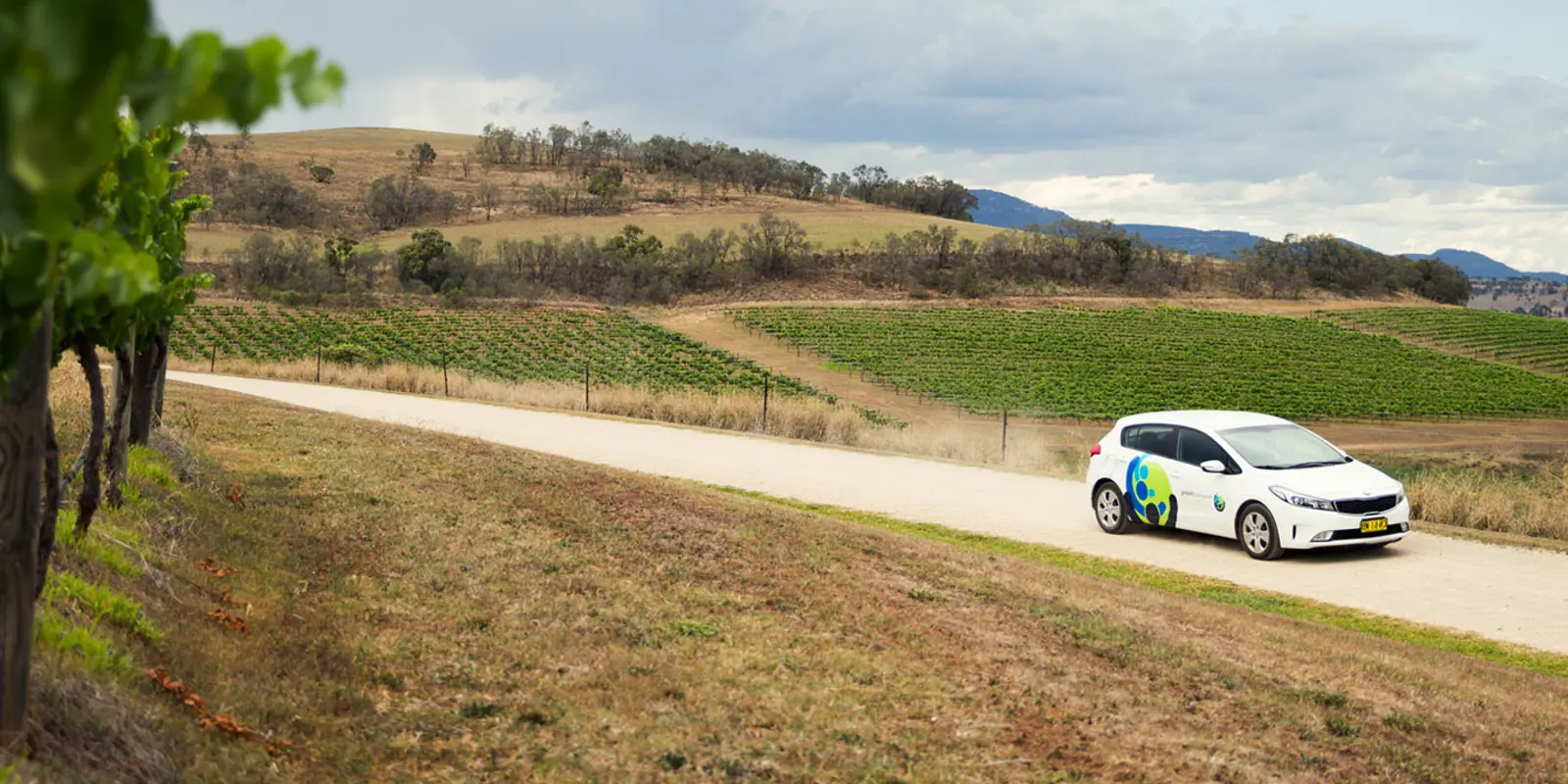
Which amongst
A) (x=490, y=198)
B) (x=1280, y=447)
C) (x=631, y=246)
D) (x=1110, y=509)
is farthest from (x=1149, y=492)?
(x=490, y=198)

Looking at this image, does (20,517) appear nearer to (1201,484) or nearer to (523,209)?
(1201,484)

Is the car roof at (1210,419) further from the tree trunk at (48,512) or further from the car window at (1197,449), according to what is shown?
the tree trunk at (48,512)

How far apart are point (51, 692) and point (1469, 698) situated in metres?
8.37

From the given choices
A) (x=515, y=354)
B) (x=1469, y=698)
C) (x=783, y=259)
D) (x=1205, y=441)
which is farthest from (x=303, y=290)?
(x=1469, y=698)

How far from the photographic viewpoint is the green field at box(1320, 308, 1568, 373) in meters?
92.3

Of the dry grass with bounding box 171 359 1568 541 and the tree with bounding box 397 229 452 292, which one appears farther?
the tree with bounding box 397 229 452 292

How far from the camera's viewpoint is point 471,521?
35.1ft

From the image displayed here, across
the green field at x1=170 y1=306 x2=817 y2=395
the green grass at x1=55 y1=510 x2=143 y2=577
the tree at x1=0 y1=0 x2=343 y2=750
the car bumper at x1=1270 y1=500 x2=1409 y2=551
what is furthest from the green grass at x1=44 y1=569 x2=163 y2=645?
the green field at x1=170 y1=306 x2=817 y2=395

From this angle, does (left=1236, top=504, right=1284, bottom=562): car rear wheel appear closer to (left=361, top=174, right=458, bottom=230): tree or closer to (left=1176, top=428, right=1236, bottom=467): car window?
(left=1176, top=428, right=1236, bottom=467): car window

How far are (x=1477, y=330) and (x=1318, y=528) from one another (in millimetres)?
102371

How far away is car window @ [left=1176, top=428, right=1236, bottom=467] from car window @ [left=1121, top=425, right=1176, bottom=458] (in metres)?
0.14

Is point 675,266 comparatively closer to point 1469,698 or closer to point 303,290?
point 303,290

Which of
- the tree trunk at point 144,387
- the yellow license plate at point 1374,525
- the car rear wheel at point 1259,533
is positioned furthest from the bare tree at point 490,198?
the tree trunk at point 144,387

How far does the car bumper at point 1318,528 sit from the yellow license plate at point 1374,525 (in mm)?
37
